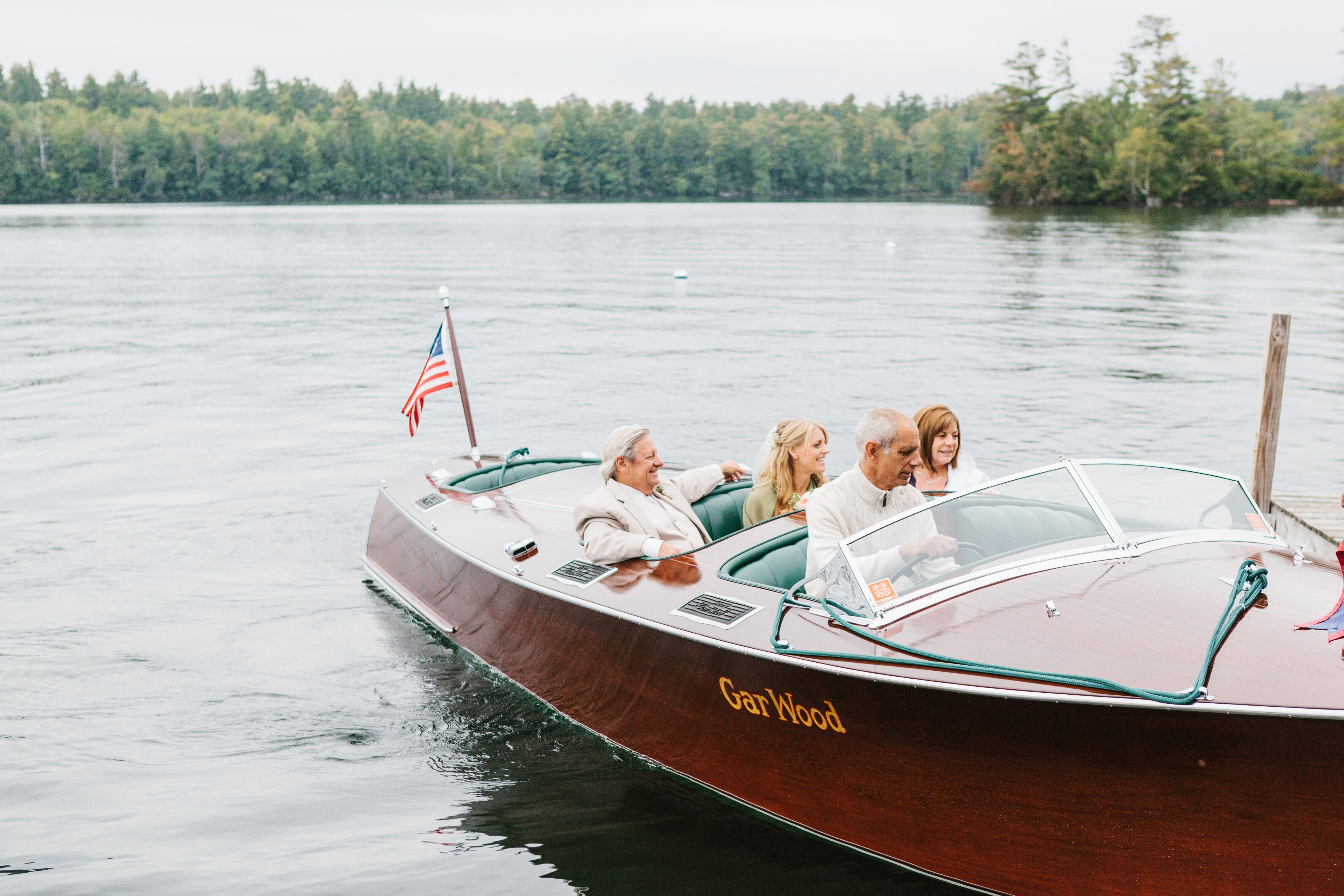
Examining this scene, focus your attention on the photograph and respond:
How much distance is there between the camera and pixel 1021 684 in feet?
13.6

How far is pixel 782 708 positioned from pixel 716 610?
2.06 feet

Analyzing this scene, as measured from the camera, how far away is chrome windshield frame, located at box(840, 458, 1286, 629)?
466cm

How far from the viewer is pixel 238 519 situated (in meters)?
11.5

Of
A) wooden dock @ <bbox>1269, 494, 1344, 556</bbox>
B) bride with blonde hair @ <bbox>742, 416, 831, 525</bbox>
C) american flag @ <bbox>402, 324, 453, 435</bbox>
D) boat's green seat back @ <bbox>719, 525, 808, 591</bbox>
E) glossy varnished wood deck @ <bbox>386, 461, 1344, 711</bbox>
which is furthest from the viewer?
american flag @ <bbox>402, 324, 453, 435</bbox>

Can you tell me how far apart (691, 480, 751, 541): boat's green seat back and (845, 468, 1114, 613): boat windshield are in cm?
239

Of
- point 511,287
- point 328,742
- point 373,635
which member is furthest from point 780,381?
point 511,287

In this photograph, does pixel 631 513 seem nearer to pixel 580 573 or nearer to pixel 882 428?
pixel 580 573

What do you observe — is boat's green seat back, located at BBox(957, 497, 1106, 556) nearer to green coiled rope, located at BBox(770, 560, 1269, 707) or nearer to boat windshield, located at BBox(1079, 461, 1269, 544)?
boat windshield, located at BBox(1079, 461, 1269, 544)

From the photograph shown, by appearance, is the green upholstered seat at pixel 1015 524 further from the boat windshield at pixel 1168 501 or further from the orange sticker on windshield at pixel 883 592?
the orange sticker on windshield at pixel 883 592

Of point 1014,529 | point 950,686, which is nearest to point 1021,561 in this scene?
point 1014,529

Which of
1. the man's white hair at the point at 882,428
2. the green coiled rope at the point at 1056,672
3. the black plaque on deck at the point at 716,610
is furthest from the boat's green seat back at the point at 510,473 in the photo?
the green coiled rope at the point at 1056,672

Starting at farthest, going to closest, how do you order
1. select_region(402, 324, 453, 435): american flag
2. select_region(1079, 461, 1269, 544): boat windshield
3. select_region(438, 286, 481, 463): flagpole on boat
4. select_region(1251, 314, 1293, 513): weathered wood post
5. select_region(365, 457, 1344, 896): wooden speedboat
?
select_region(1251, 314, 1293, 513): weathered wood post → select_region(402, 324, 453, 435): american flag → select_region(438, 286, 481, 463): flagpole on boat → select_region(1079, 461, 1269, 544): boat windshield → select_region(365, 457, 1344, 896): wooden speedboat

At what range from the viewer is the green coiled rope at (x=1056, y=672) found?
3898 millimetres

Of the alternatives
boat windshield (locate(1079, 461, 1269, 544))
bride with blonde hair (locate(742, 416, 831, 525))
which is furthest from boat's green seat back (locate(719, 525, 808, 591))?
boat windshield (locate(1079, 461, 1269, 544))
